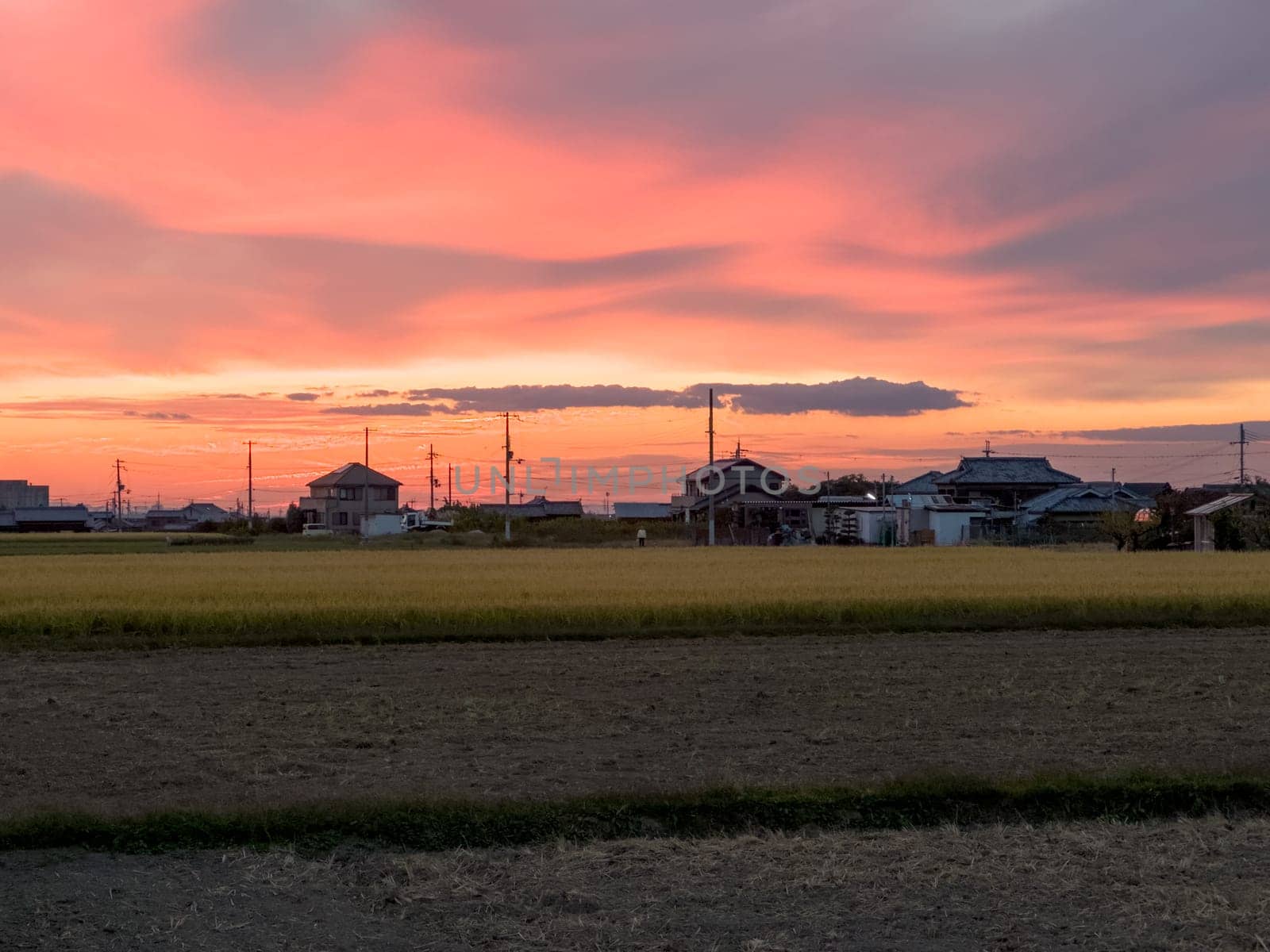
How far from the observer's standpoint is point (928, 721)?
12.0 metres

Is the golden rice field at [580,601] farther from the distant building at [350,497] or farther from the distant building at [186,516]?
the distant building at [186,516]

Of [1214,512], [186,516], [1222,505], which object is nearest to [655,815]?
[1214,512]

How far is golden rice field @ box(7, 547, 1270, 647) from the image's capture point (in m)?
19.5

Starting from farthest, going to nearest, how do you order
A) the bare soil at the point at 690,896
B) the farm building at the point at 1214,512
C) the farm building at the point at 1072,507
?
1. the farm building at the point at 1072,507
2. the farm building at the point at 1214,512
3. the bare soil at the point at 690,896

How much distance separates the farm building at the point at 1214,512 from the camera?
49.5m

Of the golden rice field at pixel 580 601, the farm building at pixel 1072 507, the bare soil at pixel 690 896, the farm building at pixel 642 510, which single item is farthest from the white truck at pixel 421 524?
the bare soil at pixel 690 896

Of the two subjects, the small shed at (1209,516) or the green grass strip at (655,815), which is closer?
the green grass strip at (655,815)

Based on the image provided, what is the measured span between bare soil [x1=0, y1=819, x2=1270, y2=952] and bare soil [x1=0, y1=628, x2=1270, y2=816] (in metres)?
1.30

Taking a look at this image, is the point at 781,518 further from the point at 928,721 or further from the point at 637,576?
the point at 928,721

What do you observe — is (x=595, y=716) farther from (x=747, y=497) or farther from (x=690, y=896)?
(x=747, y=497)

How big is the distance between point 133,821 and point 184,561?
1179 inches

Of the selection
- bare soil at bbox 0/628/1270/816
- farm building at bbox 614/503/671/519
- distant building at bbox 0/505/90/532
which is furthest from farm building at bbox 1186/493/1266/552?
distant building at bbox 0/505/90/532

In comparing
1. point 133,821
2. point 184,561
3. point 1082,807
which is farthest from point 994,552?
point 133,821

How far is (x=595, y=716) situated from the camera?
12.3 meters
